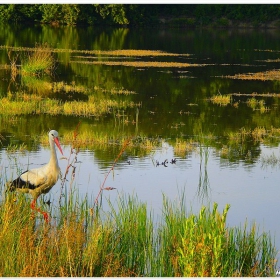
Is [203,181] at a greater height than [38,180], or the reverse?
[38,180]

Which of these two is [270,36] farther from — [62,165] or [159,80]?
[62,165]

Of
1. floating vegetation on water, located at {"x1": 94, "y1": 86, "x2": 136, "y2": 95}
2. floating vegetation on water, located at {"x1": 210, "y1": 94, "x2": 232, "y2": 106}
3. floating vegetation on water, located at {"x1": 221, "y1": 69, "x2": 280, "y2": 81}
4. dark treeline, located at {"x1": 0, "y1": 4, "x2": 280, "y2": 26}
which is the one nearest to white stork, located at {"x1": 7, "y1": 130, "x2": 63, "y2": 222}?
floating vegetation on water, located at {"x1": 210, "y1": 94, "x2": 232, "y2": 106}

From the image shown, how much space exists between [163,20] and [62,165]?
60186mm

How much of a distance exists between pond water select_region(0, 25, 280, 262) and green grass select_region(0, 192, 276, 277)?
5.99 feet

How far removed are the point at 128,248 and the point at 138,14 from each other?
2428 inches

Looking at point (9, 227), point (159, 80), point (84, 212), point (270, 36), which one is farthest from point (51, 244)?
point (270, 36)

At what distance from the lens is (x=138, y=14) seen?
6856 centimetres

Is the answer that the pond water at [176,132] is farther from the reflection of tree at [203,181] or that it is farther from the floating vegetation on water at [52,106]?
the floating vegetation on water at [52,106]

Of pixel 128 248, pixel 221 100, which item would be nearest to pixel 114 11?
pixel 221 100

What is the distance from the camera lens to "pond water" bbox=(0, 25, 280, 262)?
1264 cm

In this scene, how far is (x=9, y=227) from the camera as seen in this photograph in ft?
24.4

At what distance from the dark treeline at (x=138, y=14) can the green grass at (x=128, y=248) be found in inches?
2155

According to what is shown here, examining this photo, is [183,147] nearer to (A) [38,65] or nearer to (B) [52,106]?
(B) [52,106]

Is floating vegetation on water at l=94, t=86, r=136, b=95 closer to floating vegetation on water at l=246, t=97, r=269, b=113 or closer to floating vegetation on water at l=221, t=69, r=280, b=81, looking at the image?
floating vegetation on water at l=246, t=97, r=269, b=113
